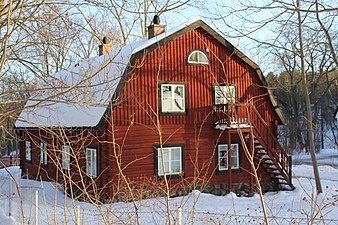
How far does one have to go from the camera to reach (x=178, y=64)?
14812 mm

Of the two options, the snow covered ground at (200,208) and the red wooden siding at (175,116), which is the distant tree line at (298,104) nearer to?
the red wooden siding at (175,116)

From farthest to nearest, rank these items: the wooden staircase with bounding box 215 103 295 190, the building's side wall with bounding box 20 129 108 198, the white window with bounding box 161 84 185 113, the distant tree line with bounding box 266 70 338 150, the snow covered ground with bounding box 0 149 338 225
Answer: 1. the distant tree line with bounding box 266 70 338 150
2. the wooden staircase with bounding box 215 103 295 190
3. the white window with bounding box 161 84 185 113
4. the snow covered ground with bounding box 0 149 338 225
5. the building's side wall with bounding box 20 129 108 198

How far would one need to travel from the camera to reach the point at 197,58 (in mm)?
15250

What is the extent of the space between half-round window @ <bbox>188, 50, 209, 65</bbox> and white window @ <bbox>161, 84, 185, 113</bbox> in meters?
1.05

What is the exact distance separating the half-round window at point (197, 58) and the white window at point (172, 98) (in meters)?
1.05

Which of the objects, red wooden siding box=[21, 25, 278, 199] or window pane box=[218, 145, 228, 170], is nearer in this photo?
red wooden siding box=[21, 25, 278, 199]

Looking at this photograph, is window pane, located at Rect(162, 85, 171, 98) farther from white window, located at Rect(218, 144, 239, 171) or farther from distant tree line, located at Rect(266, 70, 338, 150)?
distant tree line, located at Rect(266, 70, 338, 150)

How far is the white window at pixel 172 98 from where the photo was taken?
47.7 ft

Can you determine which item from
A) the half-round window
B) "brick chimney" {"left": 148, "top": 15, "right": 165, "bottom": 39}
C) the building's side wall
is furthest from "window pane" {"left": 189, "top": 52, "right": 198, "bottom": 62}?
the building's side wall

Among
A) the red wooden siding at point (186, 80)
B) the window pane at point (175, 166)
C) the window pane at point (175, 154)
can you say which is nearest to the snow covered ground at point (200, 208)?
the window pane at point (175, 166)

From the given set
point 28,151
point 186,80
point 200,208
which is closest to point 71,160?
point 186,80

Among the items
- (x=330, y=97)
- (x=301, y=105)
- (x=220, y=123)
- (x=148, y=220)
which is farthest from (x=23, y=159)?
(x=330, y=97)

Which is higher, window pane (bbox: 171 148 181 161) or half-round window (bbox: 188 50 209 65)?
half-round window (bbox: 188 50 209 65)

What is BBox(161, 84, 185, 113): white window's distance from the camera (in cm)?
1453
